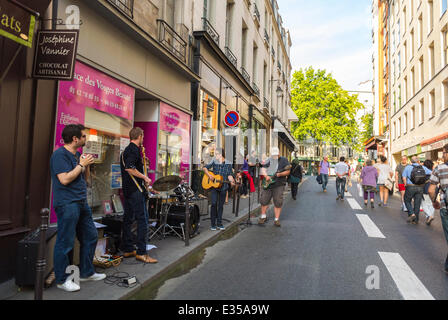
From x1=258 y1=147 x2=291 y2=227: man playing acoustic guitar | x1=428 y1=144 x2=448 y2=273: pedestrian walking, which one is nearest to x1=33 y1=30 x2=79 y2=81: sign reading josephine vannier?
x1=258 y1=147 x2=291 y2=227: man playing acoustic guitar

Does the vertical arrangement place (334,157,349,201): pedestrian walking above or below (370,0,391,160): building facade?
below

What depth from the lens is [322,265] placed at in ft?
15.4

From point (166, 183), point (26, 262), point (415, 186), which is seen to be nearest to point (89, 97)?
point (166, 183)

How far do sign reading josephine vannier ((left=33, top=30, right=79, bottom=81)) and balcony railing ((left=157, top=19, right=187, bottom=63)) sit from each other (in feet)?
13.5

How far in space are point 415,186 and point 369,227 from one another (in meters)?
2.17

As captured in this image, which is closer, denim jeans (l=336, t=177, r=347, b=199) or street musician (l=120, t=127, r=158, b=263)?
street musician (l=120, t=127, r=158, b=263)

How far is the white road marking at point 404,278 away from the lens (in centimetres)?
363

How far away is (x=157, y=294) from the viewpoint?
372cm

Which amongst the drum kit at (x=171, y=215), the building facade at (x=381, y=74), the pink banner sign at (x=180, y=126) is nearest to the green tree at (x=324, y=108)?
the building facade at (x=381, y=74)

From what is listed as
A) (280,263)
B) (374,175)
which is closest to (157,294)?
(280,263)

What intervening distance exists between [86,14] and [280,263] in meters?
5.22

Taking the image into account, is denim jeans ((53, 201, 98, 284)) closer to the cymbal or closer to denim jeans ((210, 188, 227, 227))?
the cymbal

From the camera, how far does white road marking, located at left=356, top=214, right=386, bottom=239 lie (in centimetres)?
687
